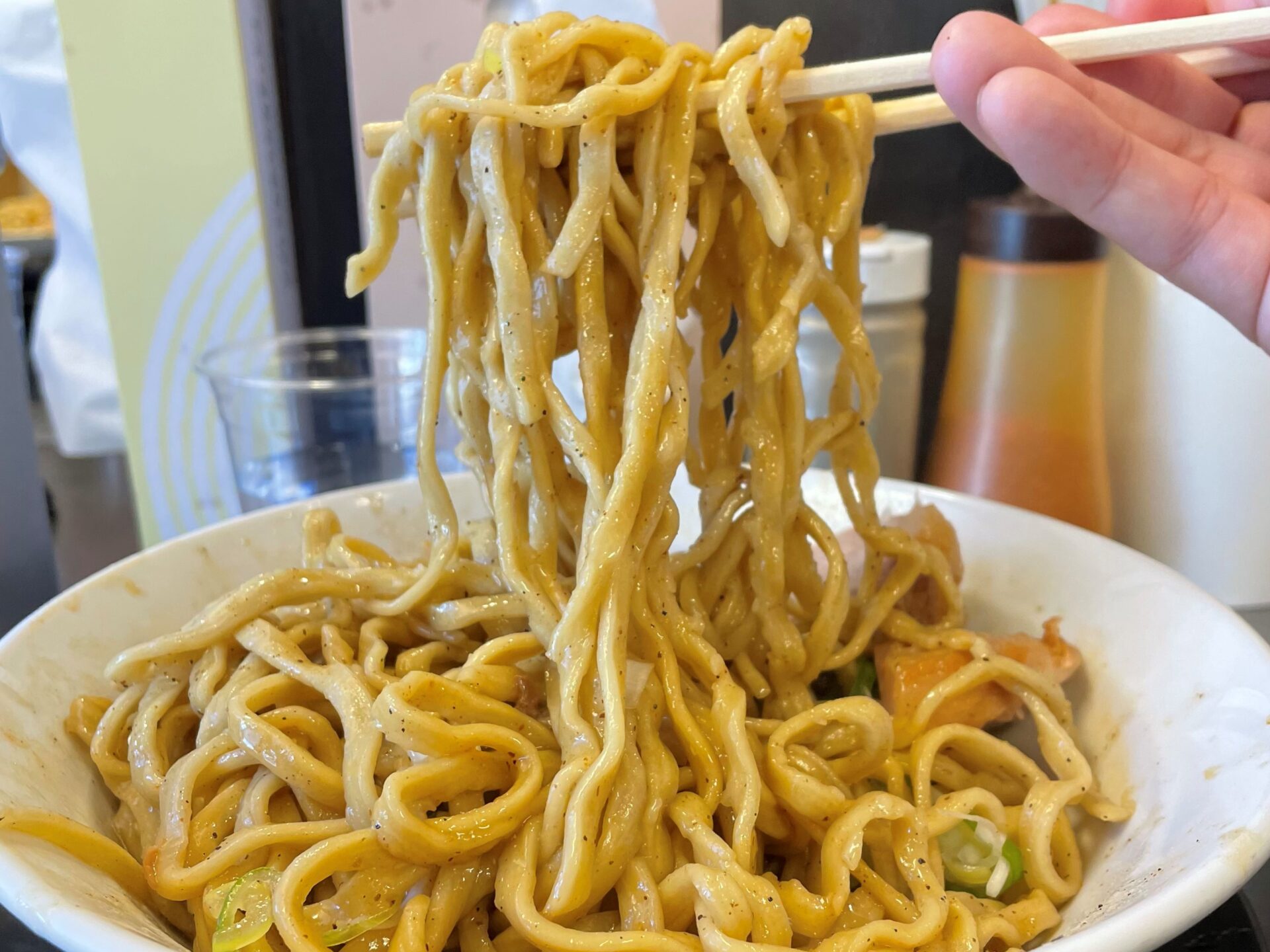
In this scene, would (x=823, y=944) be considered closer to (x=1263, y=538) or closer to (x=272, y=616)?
(x=272, y=616)

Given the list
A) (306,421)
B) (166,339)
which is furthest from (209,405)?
(306,421)

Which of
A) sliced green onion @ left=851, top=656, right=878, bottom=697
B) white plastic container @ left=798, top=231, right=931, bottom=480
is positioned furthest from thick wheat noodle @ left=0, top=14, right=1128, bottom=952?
white plastic container @ left=798, top=231, right=931, bottom=480

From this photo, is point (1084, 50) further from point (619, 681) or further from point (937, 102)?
point (619, 681)

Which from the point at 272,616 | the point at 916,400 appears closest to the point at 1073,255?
the point at 916,400

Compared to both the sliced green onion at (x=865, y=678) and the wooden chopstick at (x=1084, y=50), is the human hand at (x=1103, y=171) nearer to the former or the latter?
the wooden chopstick at (x=1084, y=50)

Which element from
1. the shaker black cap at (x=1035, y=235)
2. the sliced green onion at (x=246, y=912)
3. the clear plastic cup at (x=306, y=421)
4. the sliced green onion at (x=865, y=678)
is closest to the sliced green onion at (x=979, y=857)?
the sliced green onion at (x=865, y=678)
